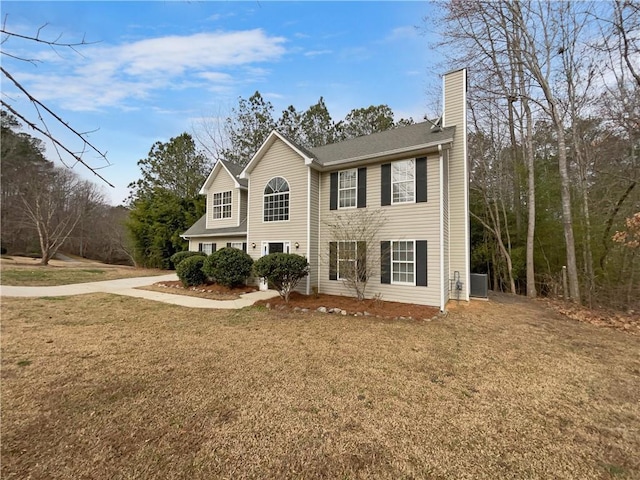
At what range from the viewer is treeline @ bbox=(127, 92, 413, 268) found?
69.3 ft

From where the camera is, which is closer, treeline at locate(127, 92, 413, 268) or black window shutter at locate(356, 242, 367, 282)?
black window shutter at locate(356, 242, 367, 282)

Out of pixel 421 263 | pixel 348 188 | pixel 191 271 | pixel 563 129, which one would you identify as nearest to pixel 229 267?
pixel 191 271

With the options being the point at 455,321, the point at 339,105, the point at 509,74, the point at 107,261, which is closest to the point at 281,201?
→ the point at 455,321

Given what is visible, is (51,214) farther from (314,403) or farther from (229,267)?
(314,403)

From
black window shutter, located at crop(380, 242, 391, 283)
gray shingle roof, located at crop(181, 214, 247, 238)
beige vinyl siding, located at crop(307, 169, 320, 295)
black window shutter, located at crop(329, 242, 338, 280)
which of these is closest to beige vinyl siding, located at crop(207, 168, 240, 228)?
gray shingle roof, located at crop(181, 214, 247, 238)

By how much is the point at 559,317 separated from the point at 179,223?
22.4 m

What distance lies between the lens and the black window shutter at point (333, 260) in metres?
10.3

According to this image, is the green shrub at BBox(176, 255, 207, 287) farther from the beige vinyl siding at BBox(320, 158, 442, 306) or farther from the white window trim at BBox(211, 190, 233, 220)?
the beige vinyl siding at BBox(320, 158, 442, 306)

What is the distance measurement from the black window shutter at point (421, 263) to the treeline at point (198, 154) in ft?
46.6

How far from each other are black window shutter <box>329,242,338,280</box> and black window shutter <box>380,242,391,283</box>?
171cm

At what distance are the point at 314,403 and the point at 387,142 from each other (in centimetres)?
955

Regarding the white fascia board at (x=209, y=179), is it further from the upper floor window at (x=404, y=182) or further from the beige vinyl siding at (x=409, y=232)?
A: the upper floor window at (x=404, y=182)

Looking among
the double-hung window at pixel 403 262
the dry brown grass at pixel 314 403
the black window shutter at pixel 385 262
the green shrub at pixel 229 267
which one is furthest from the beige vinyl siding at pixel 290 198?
the dry brown grass at pixel 314 403

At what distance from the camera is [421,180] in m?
8.96
